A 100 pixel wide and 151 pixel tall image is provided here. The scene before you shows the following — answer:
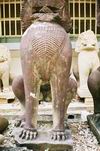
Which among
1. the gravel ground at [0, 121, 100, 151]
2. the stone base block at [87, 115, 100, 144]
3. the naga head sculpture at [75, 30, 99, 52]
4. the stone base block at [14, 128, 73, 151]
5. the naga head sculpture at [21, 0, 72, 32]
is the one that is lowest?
the gravel ground at [0, 121, 100, 151]

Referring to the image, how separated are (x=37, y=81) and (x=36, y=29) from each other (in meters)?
0.32

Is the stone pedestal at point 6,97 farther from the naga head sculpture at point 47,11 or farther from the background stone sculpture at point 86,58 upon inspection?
the naga head sculpture at point 47,11

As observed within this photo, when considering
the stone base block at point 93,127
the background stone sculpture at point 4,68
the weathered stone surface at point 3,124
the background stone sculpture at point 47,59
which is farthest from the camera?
the background stone sculpture at point 4,68

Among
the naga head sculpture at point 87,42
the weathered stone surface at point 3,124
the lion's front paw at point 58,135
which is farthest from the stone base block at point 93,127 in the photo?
the naga head sculpture at point 87,42

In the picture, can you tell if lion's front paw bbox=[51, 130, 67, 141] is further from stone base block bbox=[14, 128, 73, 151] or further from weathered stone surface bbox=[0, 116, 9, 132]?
weathered stone surface bbox=[0, 116, 9, 132]

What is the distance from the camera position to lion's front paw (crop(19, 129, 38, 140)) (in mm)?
2684

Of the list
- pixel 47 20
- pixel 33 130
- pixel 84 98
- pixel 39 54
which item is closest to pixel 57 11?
pixel 47 20

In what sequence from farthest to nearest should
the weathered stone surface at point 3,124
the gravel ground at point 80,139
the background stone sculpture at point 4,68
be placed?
the background stone sculpture at point 4,68 < the weathered stone surface at point 3,124 < the gravel ground at point 80,139

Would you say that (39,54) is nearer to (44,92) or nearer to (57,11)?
(57,11)

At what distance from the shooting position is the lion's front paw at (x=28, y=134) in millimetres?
2684

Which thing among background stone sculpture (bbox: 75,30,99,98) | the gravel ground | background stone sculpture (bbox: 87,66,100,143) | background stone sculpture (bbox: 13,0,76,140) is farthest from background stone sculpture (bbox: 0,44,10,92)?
background stone sculpture (bbox: 13,0,76,140)

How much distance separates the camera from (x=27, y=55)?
262 centimetres

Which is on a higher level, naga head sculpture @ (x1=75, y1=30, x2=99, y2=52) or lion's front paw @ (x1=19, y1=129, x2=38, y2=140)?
naga head sculpture @ (x1=75, y1=30, x2=99, y2=52)

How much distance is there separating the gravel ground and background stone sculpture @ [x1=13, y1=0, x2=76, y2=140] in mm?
139
